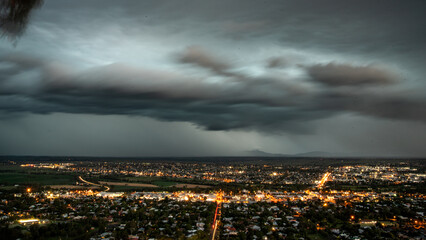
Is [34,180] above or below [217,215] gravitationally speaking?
below

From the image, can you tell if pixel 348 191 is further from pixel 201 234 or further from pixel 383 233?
pixel 201 234

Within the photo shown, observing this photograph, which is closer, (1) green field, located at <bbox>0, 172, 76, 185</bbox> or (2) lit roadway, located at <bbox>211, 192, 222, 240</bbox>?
(2) lit roadway, located at <bbox>211, 192, 222, 240</bbox>

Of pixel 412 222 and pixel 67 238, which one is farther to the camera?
pixel 412 222

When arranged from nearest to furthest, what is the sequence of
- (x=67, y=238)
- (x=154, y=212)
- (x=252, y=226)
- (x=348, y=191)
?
(x=67, y=238) < (x=252, y=226) < (x=154, y=212) < (x=348, y=191)

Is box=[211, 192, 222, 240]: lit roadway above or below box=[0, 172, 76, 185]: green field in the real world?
above

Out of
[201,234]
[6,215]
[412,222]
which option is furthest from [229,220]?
[6,215]

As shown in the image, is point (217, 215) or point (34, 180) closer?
point (217, 215)

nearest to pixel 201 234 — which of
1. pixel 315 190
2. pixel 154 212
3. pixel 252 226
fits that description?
pixel 252 226

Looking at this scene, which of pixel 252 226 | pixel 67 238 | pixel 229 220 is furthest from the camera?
pixel 229 220

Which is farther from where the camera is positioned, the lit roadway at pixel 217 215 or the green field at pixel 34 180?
the green field at pixel 34 180

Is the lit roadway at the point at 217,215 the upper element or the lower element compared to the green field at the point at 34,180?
upper
